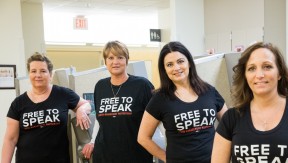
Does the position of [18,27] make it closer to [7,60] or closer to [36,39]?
[7,60]

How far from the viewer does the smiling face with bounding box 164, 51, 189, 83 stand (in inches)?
65.3

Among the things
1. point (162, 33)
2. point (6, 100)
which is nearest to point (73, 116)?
point (6, 100)

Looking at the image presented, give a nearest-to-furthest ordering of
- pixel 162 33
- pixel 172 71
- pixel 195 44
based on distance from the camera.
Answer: pixel 172 71
pixel 195 44
pixel 162 33

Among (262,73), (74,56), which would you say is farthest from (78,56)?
(262,73)

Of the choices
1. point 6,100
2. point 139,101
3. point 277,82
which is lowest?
point 6,100

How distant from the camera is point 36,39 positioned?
6.19 metres

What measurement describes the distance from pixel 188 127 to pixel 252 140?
0.40 meters

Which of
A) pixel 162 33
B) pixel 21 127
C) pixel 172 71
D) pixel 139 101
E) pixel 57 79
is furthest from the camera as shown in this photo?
pixel 162 33

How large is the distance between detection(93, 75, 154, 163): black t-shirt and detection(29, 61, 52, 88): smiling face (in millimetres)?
453

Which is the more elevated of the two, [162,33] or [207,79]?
[162,33]

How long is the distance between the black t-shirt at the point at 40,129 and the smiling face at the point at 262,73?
131 cm

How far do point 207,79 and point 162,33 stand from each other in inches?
216

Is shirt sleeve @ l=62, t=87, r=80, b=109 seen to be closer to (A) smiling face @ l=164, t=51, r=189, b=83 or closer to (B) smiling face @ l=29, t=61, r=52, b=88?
(B) smiling face @ l=29, t=61, r=52, b=88

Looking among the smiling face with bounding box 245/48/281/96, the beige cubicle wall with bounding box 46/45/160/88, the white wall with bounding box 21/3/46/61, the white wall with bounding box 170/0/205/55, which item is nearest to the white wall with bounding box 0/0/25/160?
the white wall with bounding box 21/3/46/61
